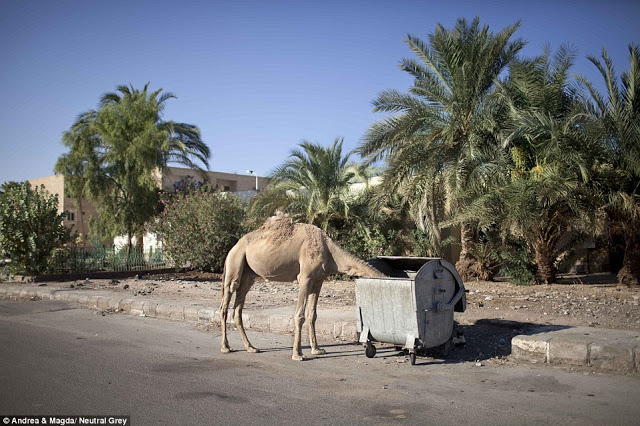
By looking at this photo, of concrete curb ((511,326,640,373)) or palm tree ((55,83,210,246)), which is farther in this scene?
palm tree ((55,83,210,246))

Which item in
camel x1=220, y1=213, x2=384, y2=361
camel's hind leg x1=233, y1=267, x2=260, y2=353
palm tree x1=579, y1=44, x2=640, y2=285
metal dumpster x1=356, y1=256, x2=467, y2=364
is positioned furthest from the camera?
palm tree x1=579, y1=44, x2=640, y2=285

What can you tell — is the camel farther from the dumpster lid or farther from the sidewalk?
the sidewalk

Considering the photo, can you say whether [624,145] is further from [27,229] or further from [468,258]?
[27,229]

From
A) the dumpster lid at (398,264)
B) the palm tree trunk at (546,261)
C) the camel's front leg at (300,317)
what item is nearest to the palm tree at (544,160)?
the palm tree trunk at (546,261)

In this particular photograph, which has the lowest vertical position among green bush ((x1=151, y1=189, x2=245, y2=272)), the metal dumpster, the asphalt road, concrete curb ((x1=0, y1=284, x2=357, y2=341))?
the asphalt road

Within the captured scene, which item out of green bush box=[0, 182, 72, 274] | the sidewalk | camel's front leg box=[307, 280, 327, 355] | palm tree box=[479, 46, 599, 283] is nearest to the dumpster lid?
camel's front leg box=[307, 280, 327, 355]

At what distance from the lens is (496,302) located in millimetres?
11180

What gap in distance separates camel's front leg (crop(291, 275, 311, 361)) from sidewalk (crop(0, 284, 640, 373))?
1.62 m

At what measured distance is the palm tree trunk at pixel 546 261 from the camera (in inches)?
579

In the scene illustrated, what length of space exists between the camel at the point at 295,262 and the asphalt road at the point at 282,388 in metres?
0.62

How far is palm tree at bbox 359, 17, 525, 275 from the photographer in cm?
1486

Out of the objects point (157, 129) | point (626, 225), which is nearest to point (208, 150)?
point (157, 129)

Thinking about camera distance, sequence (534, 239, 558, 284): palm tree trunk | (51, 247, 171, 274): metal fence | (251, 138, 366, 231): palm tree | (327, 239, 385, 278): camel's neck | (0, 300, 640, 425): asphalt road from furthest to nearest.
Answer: (51, 247, 171, 274): metal fence
(251, 138, 366, 231): palm tree
(534, 239, 558, 284): palm tree trunk
(327, 239, 385, 278): camel's neck
(0, 300, 640, 425): asphalt road

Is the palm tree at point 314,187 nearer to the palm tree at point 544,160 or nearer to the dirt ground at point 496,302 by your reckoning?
the dirt ground at point 496,302
